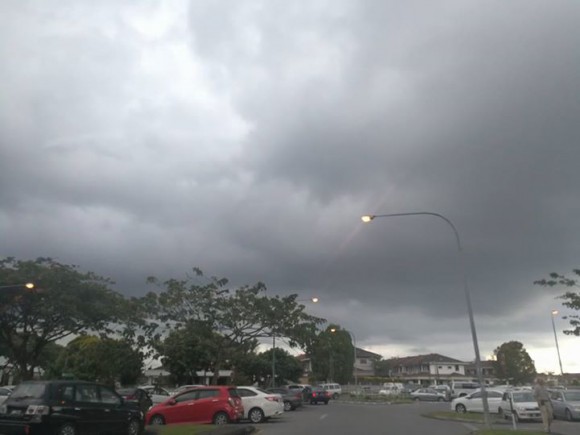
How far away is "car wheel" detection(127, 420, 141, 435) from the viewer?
55.2 feet

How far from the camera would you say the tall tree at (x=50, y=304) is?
35625 mm

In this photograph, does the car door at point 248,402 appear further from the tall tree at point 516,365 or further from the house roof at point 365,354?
the house roof at point 365,354

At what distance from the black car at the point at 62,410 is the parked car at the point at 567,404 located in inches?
805

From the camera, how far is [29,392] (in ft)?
47.6

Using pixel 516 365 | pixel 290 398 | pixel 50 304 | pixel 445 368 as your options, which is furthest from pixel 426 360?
pixel 50 304

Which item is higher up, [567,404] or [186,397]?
[186,397]

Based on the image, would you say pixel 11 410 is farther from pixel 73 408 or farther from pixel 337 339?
pixel 337 339

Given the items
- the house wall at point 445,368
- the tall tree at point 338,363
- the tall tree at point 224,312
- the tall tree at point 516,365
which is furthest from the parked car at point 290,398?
the house wall at point 445,368

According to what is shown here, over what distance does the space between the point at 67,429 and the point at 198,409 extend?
7.63 meters

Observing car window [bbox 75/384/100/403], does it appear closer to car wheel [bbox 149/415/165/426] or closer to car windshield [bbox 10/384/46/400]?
car windshield [bbox 10/384/46/400]

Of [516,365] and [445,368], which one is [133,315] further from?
[445,368]

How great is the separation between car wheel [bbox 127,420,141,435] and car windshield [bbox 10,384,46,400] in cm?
336

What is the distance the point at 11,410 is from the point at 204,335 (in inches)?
1070

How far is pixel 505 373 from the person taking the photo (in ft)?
271
